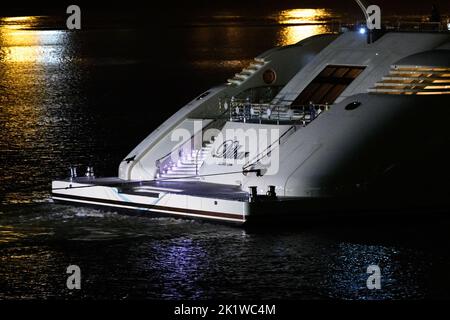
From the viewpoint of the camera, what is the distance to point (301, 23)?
4473 inches

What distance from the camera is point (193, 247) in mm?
29750

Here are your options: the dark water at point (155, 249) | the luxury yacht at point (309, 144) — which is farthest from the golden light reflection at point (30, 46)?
the luxury yacht at point (309, 144)

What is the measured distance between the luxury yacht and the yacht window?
0.02 m

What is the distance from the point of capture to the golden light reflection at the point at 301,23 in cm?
9639

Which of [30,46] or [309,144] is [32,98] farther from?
[30,46]

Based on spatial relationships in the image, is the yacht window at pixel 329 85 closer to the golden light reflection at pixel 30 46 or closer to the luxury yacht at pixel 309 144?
the luxury yacht at pixel 309 144

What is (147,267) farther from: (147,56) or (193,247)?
(147,56)

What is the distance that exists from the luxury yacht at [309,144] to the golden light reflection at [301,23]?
160 ft

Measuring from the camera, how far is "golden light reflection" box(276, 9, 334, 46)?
96387 millimetres

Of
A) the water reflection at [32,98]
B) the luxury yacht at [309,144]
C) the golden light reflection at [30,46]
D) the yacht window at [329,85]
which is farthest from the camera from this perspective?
the golden light reflection at [30,46]

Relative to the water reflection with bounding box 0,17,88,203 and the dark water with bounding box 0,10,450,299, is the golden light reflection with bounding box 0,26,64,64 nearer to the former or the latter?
the water reflection with bounding box 0,17,88,203

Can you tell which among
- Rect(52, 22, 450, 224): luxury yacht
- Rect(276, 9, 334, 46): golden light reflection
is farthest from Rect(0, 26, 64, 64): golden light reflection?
Rect(52, 22, 450, 224): luxury yacht

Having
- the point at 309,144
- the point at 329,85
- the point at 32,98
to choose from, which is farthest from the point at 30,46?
the point at 309,144

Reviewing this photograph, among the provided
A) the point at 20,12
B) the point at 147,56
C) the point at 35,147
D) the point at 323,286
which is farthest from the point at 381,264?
the point at 20,12
